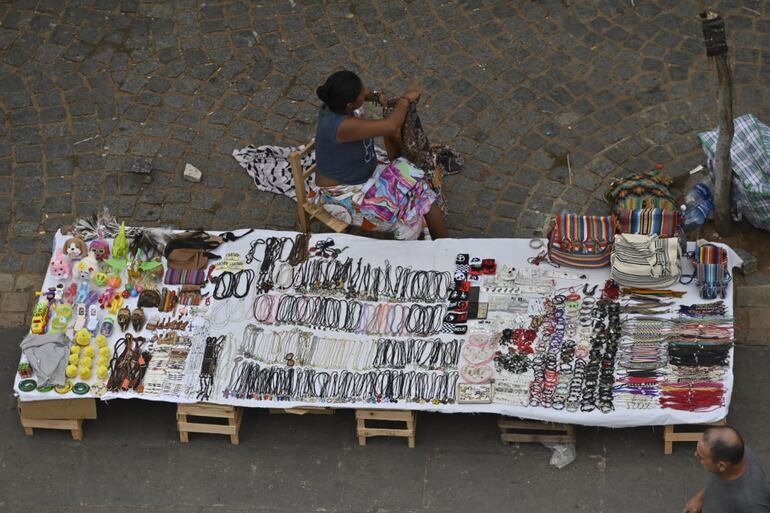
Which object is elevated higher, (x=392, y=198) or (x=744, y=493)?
(x=392, y=198)

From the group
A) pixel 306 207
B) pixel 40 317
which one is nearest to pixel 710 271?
pixel 306 207

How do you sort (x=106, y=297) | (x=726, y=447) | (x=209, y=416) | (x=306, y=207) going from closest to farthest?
(x=726, y=447) → (x=209, y=416) → (x=106, y=297) → (x=306, y=207)

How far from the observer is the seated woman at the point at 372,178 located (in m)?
7.69

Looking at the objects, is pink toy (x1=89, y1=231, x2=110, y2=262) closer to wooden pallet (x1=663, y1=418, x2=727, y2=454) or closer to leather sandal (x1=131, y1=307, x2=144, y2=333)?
leather sandal (x1=131, y1=307, x2=144, y2=333)

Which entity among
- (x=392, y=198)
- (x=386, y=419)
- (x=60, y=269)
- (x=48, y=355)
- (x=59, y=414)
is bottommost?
(x=59, y=414)

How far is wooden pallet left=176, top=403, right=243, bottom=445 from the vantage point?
7230 mm

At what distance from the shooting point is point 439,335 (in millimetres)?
7449

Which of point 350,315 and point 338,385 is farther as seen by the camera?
point 350,315

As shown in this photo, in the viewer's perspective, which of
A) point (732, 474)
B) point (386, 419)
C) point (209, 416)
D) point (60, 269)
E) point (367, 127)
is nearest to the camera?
point (732, 474)

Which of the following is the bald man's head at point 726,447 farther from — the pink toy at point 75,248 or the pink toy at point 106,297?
the pink toy at point 75,248

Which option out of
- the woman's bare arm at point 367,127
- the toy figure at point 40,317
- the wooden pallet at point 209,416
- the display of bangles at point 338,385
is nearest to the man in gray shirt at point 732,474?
the display of bangles at point 338,385

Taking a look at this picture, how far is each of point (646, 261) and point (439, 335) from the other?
140 centimetres

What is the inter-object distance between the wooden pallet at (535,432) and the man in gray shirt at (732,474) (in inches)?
62.1

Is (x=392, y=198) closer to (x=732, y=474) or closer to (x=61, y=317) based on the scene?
(x=61, y=317)
